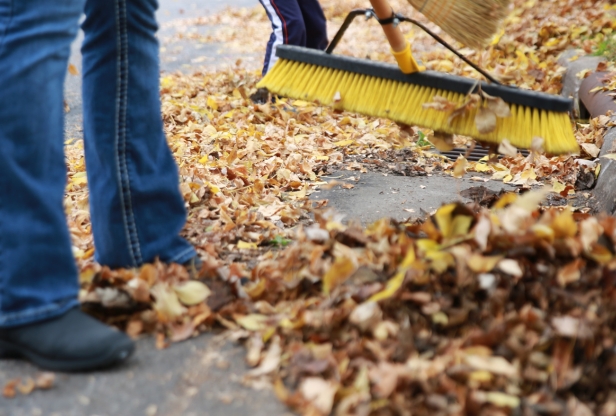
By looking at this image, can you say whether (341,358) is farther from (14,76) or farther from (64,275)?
(14,76)

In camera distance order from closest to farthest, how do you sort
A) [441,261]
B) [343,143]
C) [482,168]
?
[441,261] < [482,168] < [343,143]

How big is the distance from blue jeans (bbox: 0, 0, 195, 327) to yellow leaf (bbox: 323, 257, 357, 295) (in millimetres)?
523

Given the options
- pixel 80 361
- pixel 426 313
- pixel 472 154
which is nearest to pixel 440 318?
pixel 426 313

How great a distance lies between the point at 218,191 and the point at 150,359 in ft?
4.16

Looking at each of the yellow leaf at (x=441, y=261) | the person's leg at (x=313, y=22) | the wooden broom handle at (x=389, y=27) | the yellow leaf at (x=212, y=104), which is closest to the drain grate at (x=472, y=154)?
the wooden broom handle at (x=389, y=27)

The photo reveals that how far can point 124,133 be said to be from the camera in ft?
5.47

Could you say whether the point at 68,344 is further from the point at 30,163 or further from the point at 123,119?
the point at 123,119

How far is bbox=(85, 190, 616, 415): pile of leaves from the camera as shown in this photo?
1.27 metres

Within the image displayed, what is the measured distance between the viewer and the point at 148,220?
1731 millimetres

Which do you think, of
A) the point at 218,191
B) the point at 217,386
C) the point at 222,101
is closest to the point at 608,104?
the point at 218,191

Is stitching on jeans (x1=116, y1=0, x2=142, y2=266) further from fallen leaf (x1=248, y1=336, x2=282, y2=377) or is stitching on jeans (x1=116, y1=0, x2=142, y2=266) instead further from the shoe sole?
fallen leaf (x1=248, y1=336, x2=282, y2=377)

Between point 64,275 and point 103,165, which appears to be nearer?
point 64,275

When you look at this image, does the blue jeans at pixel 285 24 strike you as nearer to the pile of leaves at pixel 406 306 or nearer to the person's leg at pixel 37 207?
the pile of leaves at pixel 406 306

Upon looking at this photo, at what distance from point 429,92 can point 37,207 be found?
1.70 m
